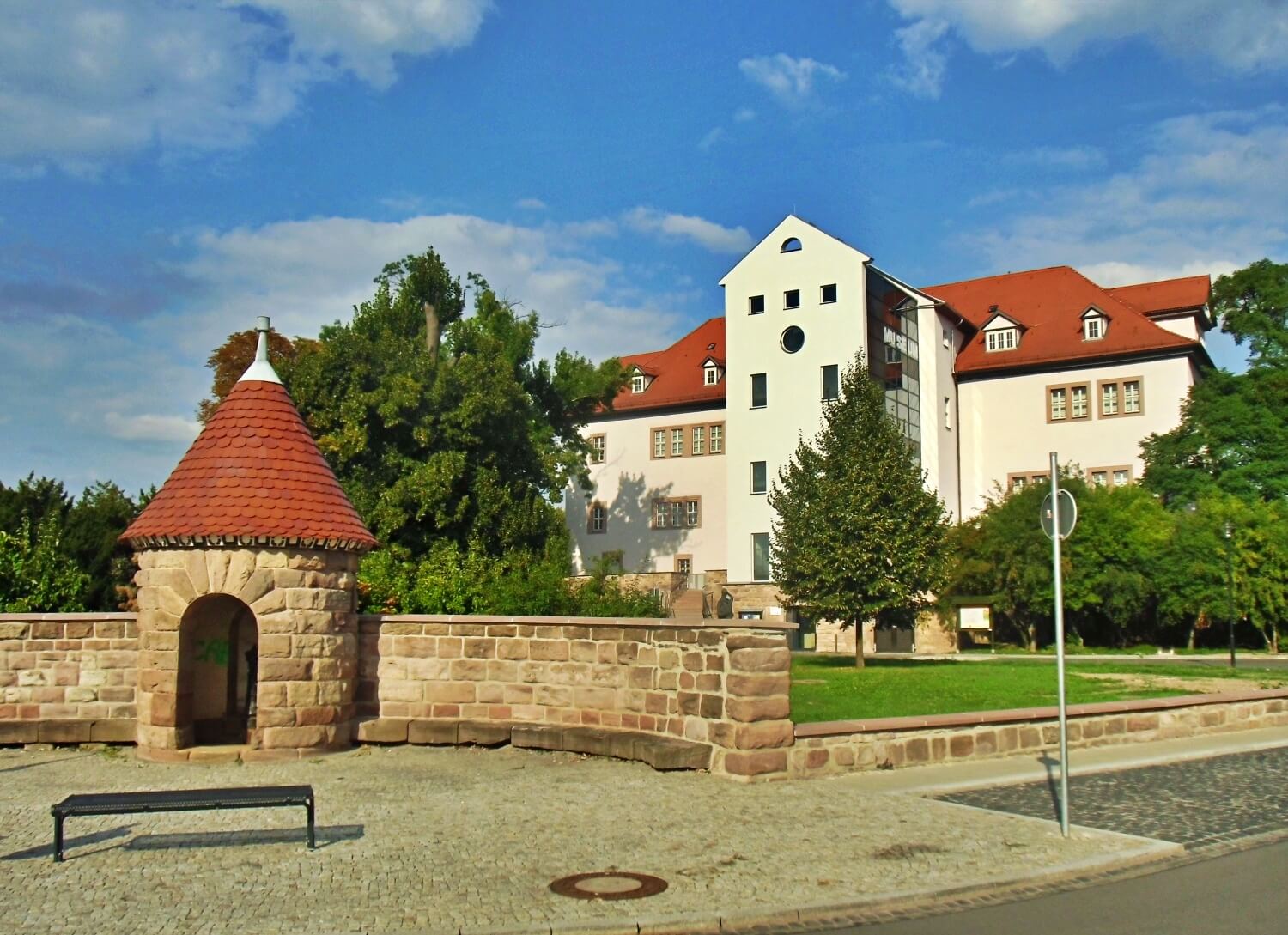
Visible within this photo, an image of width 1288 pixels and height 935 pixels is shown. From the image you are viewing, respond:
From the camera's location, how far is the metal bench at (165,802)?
8445mm

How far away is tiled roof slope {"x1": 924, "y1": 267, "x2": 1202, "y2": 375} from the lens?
5238 centimetres

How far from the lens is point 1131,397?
5206 cm

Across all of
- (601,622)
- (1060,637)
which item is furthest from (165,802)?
(1060,637)

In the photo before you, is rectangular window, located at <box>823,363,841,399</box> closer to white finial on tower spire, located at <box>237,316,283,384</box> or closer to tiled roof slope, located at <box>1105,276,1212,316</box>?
tiled roof slope, located at <box>1105,276,1212,316</box>

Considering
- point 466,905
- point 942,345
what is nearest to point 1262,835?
point 466,905

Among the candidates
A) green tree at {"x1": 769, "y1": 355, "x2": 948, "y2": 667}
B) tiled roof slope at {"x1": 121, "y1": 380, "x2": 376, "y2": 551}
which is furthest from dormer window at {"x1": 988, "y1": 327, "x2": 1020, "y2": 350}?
tiled roof slope at {"x1": 121, "y1": 380, "x2": 376, "y2": 551}

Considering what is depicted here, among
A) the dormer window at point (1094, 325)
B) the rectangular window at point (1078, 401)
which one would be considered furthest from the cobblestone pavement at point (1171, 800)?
the dormer window at point (1094, 325)

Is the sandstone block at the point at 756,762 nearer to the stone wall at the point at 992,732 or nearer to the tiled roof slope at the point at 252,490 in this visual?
the stone wall at the point at 992,732

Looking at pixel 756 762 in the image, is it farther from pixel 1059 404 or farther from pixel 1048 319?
pixel 1048 319

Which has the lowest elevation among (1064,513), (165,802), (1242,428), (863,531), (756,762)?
(756,762)

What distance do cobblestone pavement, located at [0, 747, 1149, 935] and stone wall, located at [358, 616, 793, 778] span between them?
2.28ft

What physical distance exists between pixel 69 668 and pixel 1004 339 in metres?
48.2

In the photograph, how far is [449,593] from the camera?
802 inches

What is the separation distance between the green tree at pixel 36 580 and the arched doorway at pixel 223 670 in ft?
18.9
